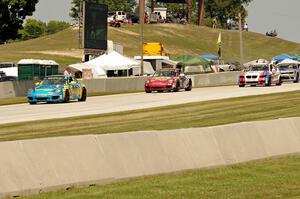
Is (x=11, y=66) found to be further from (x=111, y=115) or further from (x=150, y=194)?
(x=150, y=194)

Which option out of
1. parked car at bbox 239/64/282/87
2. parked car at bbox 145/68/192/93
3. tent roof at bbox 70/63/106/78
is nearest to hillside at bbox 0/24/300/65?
tent roof at bbox 70/63/106/78

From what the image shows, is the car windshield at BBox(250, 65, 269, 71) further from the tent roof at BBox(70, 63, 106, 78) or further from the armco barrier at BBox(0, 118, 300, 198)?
the armco barrier at BBox(0, 118, 300, 198)

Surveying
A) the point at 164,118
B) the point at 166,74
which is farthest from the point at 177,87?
the point at 164,118

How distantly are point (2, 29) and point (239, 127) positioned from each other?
55045 millimetres

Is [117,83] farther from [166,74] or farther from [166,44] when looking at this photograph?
[166,44]

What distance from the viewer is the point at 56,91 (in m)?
37.2

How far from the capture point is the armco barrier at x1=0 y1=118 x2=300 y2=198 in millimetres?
10703

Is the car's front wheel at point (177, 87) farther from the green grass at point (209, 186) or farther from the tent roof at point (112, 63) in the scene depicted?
the green grass at point (209, 186)

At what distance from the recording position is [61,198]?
10.5 meters

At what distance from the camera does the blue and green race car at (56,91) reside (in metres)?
37.1

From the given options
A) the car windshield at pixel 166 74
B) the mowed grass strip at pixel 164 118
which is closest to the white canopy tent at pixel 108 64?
the car windshield at pixel 166 74

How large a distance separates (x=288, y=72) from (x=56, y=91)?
23473mm

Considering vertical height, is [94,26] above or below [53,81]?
above

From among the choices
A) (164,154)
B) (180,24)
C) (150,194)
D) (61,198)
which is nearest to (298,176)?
(164,154)
